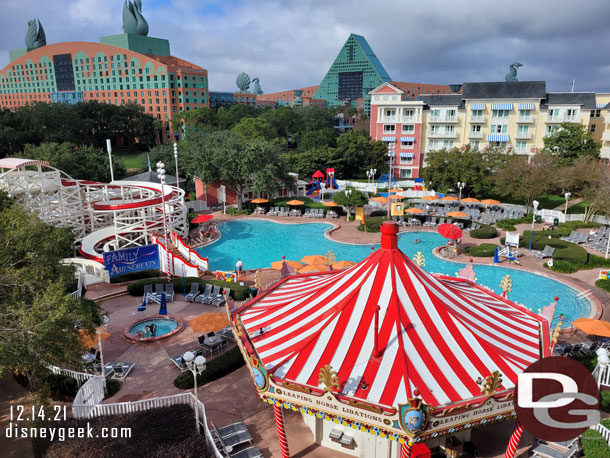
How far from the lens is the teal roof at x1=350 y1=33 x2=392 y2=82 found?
7259 inches

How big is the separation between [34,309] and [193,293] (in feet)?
38.3

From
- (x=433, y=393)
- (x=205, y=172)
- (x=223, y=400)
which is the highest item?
(x=205, y=172)

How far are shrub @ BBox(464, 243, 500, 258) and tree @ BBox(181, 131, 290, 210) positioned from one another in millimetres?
18748

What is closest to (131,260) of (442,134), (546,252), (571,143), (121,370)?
(121,370)

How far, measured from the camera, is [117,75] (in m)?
102

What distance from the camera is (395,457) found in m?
10.0

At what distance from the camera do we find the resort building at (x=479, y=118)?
50.7 m

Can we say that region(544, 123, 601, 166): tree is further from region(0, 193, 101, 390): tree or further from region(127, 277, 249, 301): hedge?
region(0, 193, 101, 390): tree

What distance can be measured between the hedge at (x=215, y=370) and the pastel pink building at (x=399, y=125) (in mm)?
45671

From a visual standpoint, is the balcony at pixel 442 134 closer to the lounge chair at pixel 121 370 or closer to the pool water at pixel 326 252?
the pool water at pixel 326 252

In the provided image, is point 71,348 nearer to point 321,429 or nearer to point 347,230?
point 321,429

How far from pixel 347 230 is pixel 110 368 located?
2285 cm

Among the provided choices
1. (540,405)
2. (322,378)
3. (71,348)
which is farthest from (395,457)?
(71,348)

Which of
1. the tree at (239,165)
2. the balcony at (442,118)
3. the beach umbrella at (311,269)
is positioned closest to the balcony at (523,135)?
the balcony at (442,118)
